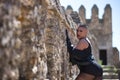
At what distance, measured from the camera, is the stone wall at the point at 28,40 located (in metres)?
2.42

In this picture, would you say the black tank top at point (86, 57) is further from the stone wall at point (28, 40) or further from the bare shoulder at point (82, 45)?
the stone wall at point (28, 40)

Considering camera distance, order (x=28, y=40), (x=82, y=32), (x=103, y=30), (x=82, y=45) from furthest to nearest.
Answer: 1. (x=103, y=30)
2. (x=82, y=32)
3. (x=82, y=45)
4. (x=28, y=40)

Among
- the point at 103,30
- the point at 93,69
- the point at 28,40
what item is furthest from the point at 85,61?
the point at 103,30

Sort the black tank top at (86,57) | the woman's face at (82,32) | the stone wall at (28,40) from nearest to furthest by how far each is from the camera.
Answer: the stone wall at (28,40), the black tank top at (86,57), the woman's face at (82,32)

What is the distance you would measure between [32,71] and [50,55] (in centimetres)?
143

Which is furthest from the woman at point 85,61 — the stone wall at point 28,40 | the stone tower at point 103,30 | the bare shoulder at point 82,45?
the stone tower at point 103,30

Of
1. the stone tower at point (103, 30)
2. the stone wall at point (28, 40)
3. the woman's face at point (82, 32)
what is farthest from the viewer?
the stone tower at point (103, 30)

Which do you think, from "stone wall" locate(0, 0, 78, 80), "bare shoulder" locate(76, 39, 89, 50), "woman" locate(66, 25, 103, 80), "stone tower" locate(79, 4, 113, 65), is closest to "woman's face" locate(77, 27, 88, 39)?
"woman" locate(66, 25, 103, 80)

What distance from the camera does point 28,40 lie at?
321 cm

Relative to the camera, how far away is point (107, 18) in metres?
38.9

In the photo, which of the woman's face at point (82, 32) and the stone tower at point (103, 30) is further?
the stone tower at point (103, 30)

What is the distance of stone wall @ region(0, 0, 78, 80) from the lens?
242 centimetres

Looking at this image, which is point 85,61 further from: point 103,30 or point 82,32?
point 103,30

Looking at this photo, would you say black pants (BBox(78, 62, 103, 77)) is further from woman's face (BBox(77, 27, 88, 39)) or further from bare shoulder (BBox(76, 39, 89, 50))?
woman's face (BBox(77, 27, 88, 39))
